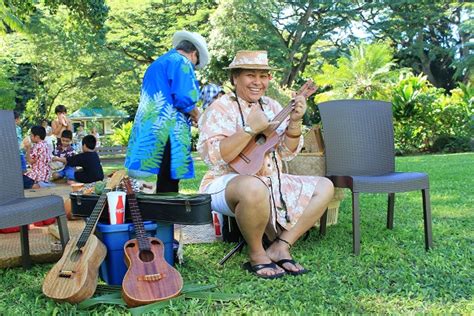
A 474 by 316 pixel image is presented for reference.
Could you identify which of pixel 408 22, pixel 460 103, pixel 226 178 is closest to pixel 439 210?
pixel 226 178

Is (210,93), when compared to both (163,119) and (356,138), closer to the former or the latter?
(163,119)

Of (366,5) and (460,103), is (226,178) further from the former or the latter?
(366,5)

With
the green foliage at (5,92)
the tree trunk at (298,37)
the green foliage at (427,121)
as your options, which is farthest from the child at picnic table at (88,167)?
the tree trunk at (298,37)

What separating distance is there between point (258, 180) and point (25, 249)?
5.26ft

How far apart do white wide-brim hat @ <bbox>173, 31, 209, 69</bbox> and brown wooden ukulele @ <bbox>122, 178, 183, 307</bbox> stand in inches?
65.8

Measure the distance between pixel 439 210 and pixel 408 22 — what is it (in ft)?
70.8

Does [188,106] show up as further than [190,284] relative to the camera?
Yes

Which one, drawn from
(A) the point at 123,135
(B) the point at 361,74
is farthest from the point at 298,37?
(A) the point at 123,135

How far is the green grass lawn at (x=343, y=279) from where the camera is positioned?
2.82 m

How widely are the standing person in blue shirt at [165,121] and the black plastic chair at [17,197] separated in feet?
2.69

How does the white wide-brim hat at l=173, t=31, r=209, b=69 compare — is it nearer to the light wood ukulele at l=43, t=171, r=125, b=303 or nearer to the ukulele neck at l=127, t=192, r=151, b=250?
the ukulele neck at l=127, t=192, r=151, b=250

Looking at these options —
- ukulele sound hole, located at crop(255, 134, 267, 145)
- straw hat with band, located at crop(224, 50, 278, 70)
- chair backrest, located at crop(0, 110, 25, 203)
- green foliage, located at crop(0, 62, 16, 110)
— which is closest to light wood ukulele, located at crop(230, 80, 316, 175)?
ukulele sound hole, located at crop(255, 134, 267, 145)

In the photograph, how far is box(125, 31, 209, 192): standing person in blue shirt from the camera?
4.13m

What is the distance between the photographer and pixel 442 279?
3.27 m
